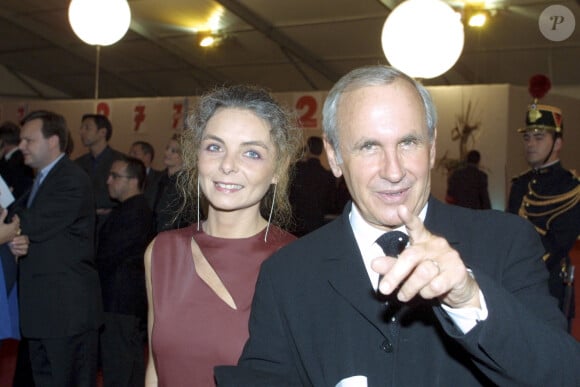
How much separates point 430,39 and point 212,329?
352 cm

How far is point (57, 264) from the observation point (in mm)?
3209

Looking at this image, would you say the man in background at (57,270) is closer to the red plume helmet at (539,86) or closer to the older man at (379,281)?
the older man at (379,281)

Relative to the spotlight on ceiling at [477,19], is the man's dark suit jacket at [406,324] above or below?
below

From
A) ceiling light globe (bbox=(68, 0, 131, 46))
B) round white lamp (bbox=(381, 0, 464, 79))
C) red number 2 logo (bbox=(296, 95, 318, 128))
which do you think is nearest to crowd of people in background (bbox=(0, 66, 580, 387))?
round white lamp (bbox=(381, 0, 464, 79))

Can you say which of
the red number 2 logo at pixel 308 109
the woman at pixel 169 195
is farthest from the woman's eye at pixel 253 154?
the red number 2 logo at pixel 308 109

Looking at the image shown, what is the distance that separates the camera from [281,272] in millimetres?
1360

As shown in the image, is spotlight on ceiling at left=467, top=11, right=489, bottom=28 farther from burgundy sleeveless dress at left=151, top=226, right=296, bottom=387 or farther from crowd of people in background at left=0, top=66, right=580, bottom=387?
burgundy sleeveless dress at left=151, top=226, right=296, bottom=387

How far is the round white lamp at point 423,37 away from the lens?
15.3 feet

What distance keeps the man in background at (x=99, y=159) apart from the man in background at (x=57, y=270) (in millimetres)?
1284

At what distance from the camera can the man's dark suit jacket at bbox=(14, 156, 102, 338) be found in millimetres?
3166

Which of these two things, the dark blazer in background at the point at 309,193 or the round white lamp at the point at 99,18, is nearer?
the dark blazer in background at the point at 309,193

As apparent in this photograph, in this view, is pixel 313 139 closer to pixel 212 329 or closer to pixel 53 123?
pixel 53 123

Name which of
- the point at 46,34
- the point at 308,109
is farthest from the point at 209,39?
the point at 46,34

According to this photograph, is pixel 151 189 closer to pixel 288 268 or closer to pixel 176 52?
pixel 288 268
